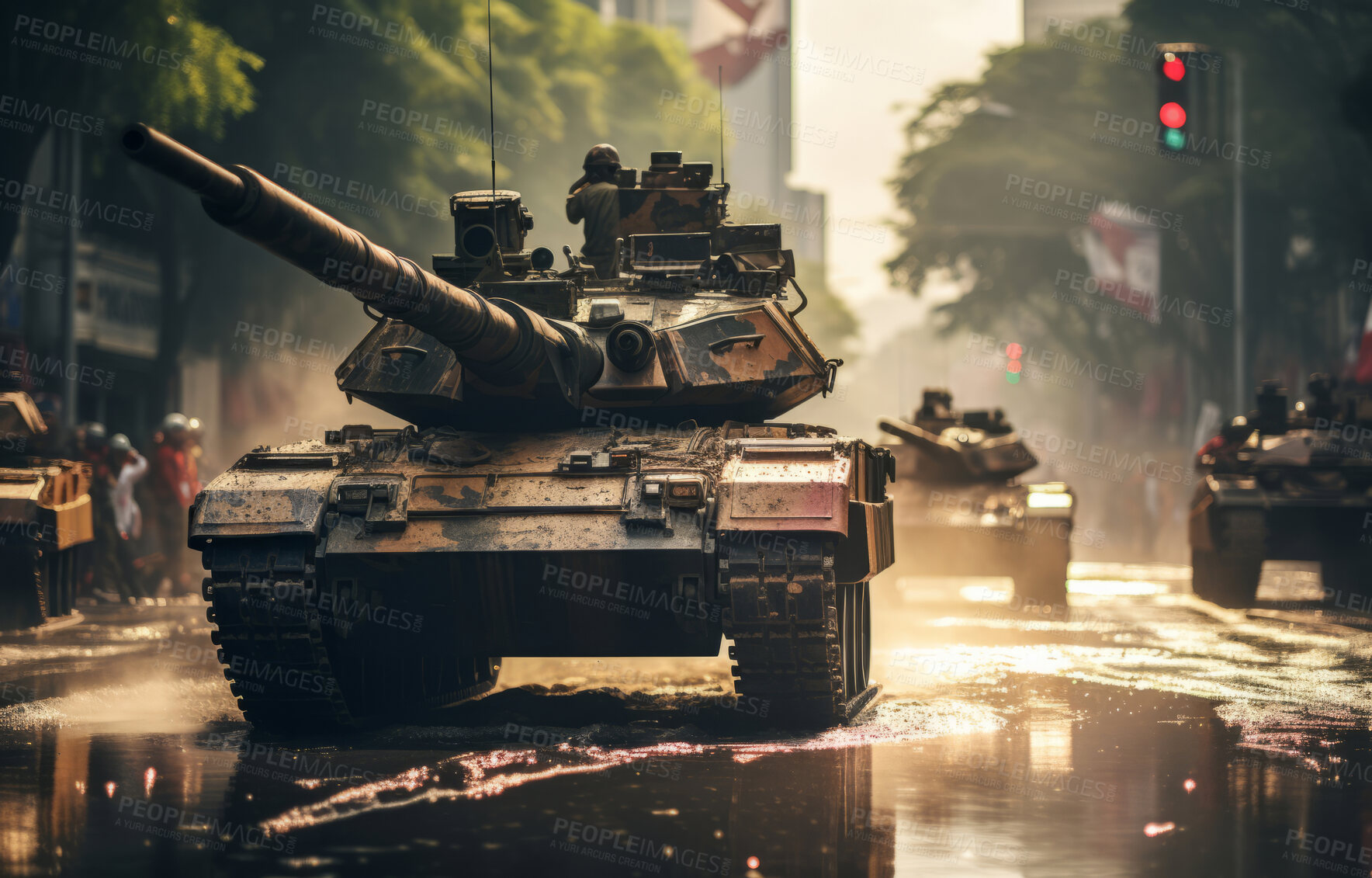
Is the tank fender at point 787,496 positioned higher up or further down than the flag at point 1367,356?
further down

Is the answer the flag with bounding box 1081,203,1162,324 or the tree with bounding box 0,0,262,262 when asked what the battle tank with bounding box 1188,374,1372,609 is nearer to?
the tree with bounding box 0,0,262,262

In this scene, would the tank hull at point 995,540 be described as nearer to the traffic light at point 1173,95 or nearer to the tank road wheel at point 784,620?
the traffic light at point 1173,95

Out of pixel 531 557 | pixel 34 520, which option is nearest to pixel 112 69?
pixel 34 520

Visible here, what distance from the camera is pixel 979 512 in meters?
18.9

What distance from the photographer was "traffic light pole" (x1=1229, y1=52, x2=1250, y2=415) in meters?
26.3

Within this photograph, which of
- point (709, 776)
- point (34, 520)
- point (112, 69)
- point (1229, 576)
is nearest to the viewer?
point (709, 776)

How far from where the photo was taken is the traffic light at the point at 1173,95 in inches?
587

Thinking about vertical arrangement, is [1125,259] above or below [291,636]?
above

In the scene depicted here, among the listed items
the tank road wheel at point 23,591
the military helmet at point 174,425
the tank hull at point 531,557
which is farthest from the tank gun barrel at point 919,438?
the tank hull at point 531,557

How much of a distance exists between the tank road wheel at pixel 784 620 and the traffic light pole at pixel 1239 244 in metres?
19.4

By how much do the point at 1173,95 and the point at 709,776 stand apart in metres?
9.23

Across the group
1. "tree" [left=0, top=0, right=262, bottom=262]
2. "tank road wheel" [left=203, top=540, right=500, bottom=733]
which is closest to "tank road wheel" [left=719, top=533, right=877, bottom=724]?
"tank road wheel" [left=203, top=540, right=500, bottom=733]

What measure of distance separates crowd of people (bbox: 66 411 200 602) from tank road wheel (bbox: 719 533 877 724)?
1072 centimetres

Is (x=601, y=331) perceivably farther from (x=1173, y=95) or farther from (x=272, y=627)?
(x=1173, y=95)
